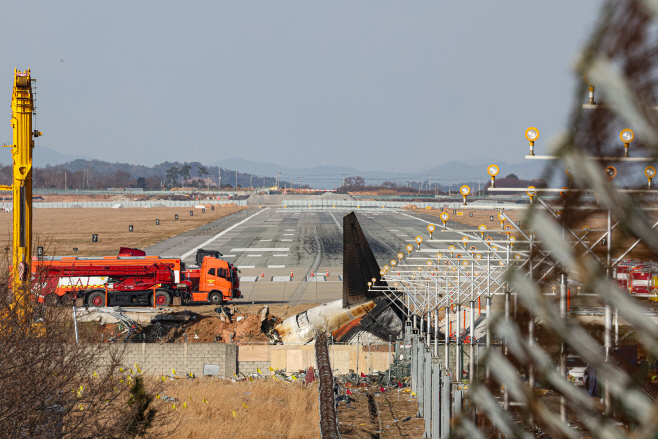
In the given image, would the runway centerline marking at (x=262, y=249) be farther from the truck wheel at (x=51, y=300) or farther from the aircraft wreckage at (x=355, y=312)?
the truck wheel at (x=51, y=300)

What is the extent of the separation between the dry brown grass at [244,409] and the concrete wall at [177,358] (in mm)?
1183

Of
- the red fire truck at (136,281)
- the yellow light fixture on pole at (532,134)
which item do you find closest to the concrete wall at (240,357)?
the red fire truck at (136,281)

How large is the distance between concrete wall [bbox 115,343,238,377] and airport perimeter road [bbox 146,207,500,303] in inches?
553

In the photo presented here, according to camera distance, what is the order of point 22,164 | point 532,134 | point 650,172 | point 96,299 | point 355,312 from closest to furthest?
1. point 650,172
2. point 532,134
3. point 22,164
4. point 355,312
5. point 96,299

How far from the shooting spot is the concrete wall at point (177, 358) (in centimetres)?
3647

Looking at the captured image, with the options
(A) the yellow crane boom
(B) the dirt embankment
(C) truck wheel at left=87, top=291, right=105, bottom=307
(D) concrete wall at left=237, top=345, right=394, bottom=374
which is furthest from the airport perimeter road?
(A) the yellow crane boom

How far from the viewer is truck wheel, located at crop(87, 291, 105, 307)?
4788 centimetres

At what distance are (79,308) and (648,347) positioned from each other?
151ft

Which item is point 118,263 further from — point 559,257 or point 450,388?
point 559,257

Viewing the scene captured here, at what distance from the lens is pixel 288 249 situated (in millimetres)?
91688

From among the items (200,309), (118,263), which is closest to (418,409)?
(200,309)

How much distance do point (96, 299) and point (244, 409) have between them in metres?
23.0

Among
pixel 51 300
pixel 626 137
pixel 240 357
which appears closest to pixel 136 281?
pixel 240 357

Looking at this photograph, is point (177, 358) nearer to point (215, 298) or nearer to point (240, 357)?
point (240, 357)
